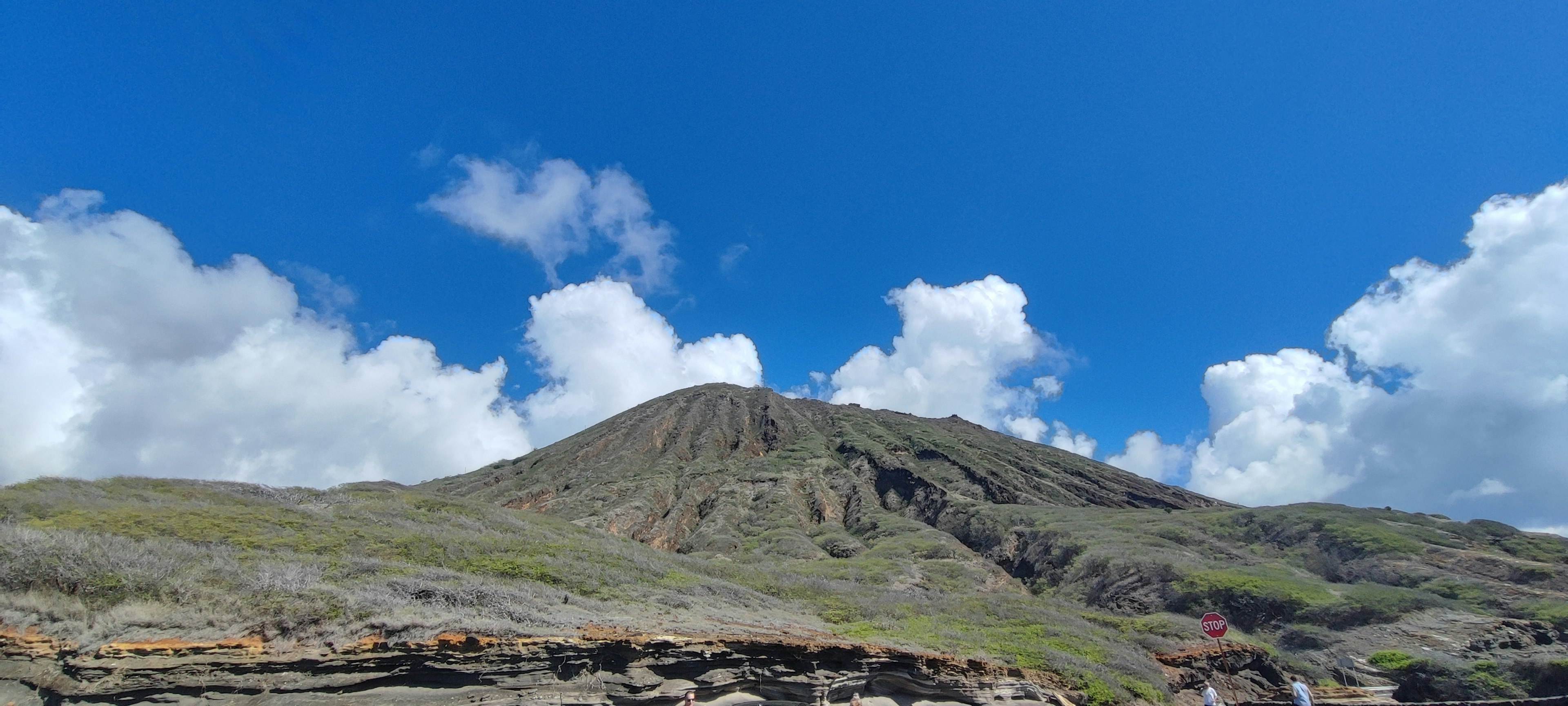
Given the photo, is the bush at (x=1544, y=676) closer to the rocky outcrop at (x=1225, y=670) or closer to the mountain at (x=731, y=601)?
the mountain at (x=731, y=601)

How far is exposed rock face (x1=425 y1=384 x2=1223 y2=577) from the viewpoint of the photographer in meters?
51.6

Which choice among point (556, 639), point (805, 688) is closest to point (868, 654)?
point (805, 688)

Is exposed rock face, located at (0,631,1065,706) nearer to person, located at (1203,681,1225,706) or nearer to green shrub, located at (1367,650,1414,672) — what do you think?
person, located at (1203,681,1225,706)

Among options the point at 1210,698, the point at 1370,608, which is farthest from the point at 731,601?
the point at 1370,608

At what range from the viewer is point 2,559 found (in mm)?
10547

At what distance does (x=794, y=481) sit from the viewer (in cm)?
6556

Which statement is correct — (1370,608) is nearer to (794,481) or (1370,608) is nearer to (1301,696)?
(1301,696)

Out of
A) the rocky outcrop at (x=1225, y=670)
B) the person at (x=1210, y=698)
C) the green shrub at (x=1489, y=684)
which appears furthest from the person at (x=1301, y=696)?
the green shrub at (x=1489, y=684)

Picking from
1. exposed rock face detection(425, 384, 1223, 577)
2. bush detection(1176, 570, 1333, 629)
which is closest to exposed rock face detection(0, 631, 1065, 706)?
bush detection(1176, 570, 1333, 629)

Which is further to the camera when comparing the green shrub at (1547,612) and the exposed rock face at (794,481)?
the exposed rock face at (794,481)

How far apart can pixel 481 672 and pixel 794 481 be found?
55916 millimetres

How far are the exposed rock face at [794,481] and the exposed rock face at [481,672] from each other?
32213 mm

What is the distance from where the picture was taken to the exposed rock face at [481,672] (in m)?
9.18

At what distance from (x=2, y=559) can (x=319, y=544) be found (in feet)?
23.9
